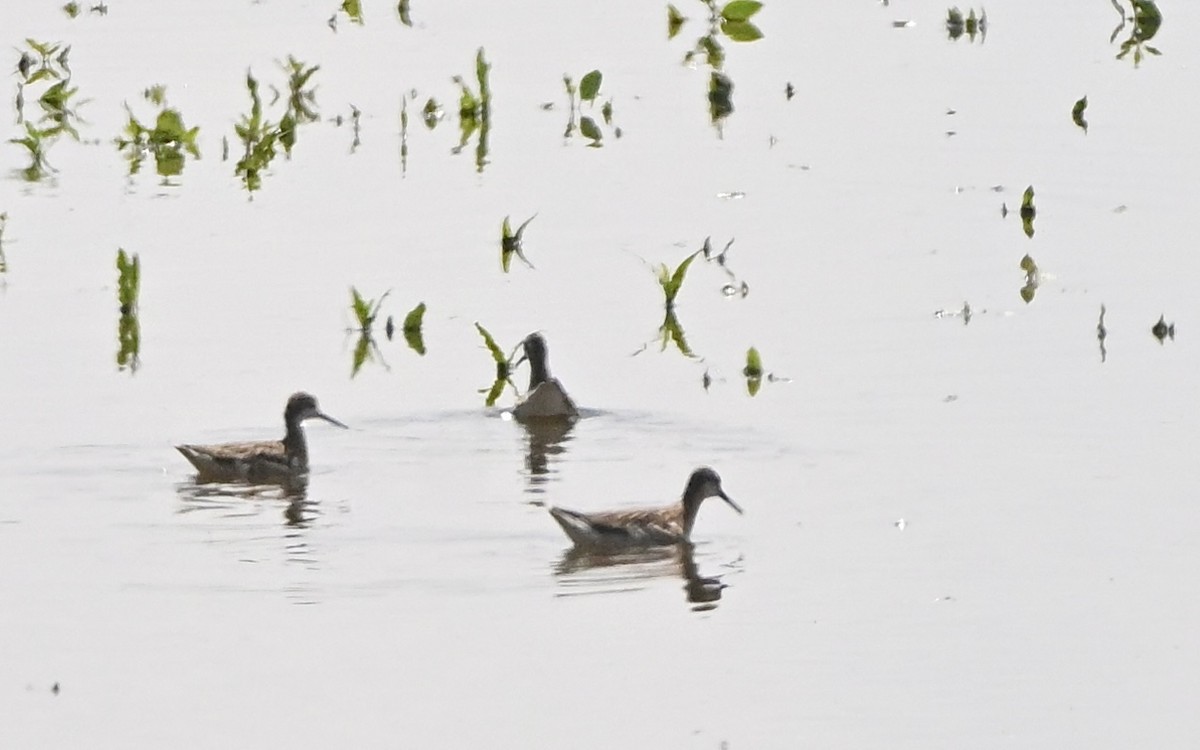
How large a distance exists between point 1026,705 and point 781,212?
10586mm

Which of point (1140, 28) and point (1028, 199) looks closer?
point (1028, 199)

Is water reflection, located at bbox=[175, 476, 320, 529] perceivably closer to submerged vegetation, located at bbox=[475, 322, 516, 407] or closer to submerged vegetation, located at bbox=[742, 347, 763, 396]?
submerged vegetation, located at bbox=[475, 322, 516, 407]

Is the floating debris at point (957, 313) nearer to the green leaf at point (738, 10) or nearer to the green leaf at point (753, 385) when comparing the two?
the green leaf at point (753, 385)

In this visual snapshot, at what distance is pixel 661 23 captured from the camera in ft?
103

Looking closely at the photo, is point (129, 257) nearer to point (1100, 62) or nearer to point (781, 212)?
point (781, 212)

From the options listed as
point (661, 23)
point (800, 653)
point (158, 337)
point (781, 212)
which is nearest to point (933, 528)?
point (800, 653)

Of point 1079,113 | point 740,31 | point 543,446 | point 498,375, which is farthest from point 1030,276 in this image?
point 740,31

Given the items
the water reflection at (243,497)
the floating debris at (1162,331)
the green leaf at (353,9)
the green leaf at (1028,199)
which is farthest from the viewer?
the green leaf at (353,9)

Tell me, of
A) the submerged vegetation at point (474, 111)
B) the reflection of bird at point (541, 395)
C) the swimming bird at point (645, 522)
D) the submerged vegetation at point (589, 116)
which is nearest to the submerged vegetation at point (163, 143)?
the submerged vegetation at point (474, 111)

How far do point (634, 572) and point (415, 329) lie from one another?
16.6 feet

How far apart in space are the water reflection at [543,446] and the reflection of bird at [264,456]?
1.25 metres

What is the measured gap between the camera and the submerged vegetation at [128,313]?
1758cm

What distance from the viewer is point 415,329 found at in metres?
18.0

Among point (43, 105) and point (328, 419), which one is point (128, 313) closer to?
point (328, 419)
